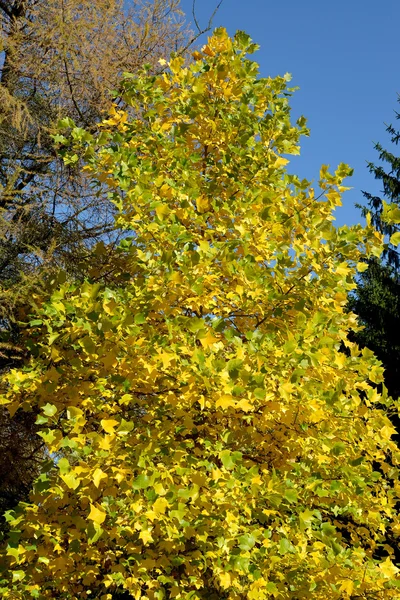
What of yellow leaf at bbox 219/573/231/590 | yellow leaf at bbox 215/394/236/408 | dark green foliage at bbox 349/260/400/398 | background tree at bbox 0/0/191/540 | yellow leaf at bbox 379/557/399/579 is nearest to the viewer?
yellow leaf at bbox 215/394/236/408

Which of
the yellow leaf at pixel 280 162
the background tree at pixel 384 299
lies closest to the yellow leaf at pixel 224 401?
the yellow leaf at pixel 280 162

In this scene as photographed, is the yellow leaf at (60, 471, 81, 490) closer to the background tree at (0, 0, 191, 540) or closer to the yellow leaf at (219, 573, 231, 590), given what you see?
the yellow leaf at (219, 573, 231, 590)

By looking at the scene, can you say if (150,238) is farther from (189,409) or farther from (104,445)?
(104,445)

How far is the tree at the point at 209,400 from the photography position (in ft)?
6.93

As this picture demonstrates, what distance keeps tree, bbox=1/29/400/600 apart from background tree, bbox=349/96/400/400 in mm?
8375

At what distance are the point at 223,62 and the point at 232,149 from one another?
820 millimetres

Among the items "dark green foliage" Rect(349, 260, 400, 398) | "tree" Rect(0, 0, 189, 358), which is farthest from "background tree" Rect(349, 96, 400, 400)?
"tree" Rect(0, 0, 189, 358)

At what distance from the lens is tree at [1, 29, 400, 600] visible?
2113 mm

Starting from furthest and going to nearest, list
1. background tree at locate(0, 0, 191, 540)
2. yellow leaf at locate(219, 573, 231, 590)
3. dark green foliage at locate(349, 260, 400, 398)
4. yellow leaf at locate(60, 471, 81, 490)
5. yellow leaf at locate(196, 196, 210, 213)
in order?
dark green foliage at locate(349, 260, 400, 398) → background tree at locate(0, 0, 191, 540) → yellow leaf at locate(196, 196, 210, 213) → yellow leaf at locate(219, 573, 231, 590) → yellow leaf at locate(60, 471, 81, 490)

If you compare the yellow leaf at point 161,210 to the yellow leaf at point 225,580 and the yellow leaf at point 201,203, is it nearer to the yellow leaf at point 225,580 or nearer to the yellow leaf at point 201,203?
the yellow leaf at point 201,203

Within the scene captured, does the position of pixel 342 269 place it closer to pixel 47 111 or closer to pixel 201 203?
pixel 201 203

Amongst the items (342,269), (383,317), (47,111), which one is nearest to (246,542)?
(342,269)

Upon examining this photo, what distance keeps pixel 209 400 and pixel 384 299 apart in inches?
457

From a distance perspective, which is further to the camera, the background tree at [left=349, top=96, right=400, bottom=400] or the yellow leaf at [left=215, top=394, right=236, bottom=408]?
the background tree at [left=349, top=96, right=400, bottom=400]
